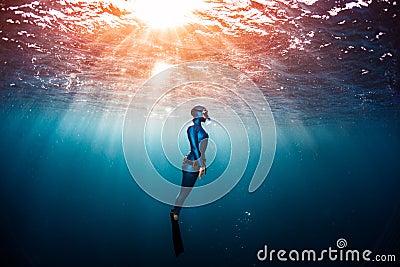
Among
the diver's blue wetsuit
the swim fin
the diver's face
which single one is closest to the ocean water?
the diver's face

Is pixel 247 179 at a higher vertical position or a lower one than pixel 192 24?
higher

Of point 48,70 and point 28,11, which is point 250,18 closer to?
point 28,11

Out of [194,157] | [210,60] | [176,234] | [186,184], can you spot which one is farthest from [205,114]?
[210,60]

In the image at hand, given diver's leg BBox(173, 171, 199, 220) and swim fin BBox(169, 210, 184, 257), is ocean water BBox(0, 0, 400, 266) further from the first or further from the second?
swim fin BBox(169, 210, 184, 257)

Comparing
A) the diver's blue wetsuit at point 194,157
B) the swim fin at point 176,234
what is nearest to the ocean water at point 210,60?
the diver's blue wetsuit at point 194,157

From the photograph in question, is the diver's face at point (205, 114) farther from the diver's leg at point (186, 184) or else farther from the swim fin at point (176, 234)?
the swim fin at point (176, 234)

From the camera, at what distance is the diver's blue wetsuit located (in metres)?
6.70

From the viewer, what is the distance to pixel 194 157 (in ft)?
22.1

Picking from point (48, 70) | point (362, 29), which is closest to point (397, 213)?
point (362, 29)

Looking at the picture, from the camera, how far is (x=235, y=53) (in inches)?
479

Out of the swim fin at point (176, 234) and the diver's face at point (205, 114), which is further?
the swim fin at point (176, 234)

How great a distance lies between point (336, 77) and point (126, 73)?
11.0 metres

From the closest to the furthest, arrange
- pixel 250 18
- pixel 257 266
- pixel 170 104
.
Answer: pixel 250 18, pixel 257 266, pixel 170 104

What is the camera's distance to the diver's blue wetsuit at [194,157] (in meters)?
6.70
